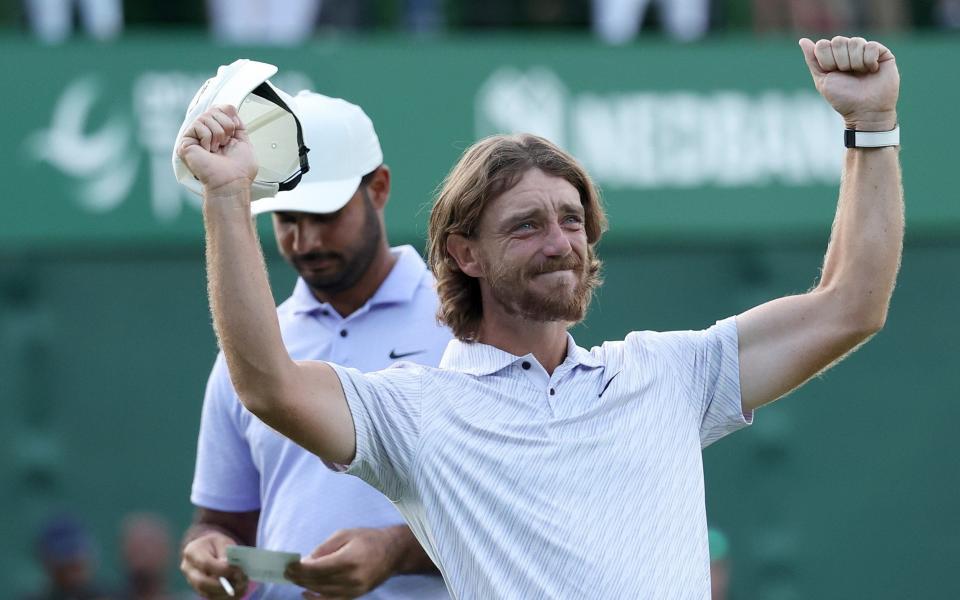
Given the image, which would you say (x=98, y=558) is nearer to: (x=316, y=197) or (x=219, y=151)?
(x=316, y=197)

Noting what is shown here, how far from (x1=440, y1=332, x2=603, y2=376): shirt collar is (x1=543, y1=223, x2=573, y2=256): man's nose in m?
0.19

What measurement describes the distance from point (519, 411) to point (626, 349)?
0.27 metres

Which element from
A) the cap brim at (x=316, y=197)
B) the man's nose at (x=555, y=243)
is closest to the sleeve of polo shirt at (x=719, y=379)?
the man's nose at (x=555, y=243)

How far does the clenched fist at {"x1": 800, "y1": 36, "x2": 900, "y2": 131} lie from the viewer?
2.84 m

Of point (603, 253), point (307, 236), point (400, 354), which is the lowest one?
point (603, 253)

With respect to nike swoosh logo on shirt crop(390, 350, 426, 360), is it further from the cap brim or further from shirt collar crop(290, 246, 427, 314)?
the cap brim

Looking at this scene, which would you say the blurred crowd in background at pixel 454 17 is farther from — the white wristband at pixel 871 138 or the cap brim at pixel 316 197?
the white wristband at pixel 871 138

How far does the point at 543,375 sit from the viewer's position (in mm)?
2791

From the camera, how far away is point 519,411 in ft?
8.98

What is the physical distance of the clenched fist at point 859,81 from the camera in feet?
9.31

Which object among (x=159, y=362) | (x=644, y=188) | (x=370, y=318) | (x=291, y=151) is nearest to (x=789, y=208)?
(x=644, y=188)

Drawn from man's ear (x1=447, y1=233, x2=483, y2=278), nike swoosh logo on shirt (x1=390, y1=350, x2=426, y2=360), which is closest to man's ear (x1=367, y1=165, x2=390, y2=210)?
nike swoosh logo on shirt (x1=390, y1=350, x2=426, y2=360)

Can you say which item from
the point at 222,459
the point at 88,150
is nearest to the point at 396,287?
the point at 222,459

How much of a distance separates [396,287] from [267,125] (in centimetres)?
65
